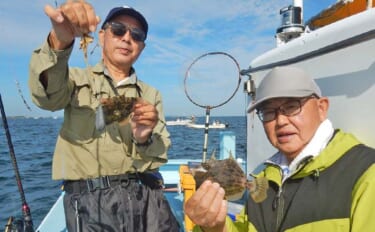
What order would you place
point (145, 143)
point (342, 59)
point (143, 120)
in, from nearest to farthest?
point (342, 59)
point (143, 120)
point (145, 143)

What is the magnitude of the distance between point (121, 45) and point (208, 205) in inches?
68.0

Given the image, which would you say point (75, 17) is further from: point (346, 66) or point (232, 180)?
point (346, 66)

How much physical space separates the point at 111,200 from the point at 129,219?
26 centimetres

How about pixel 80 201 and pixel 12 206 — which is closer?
pixel 80 201

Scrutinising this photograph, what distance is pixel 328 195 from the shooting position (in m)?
2.14

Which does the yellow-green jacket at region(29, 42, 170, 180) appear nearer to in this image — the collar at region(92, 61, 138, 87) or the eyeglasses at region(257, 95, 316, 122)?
the collar at region(92, 61, 138, 87)

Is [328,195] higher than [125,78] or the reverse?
the reverse

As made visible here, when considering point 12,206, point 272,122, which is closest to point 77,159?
point 272,122

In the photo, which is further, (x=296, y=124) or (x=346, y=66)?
(x=346, y=66)

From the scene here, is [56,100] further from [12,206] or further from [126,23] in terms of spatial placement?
[12,206]

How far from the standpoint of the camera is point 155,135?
328 cm

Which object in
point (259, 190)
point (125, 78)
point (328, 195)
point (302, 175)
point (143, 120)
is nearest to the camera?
point (328, 195)

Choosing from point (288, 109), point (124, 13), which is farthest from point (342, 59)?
point (124, 13)

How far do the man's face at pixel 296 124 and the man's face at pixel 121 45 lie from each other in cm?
141
